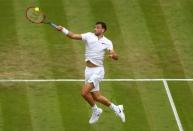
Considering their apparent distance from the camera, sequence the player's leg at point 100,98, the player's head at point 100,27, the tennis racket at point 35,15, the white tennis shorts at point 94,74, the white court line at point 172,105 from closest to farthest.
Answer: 1. the player's head at point 100,27
2. the white tennis shorts at point 94,74
3. the player's leg at point 100,98
4. the tennis racket at point 35,15
5. the white court line at point 172,105

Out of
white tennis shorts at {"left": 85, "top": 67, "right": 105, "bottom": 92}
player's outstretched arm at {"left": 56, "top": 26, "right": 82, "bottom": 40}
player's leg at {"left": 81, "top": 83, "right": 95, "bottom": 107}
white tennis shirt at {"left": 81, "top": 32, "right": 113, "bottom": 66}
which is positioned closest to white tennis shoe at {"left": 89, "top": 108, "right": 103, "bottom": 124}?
player's leg at {"left": 81, "top": 83, "right": 95, "bottom": 107}

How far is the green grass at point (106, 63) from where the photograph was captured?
2006 cm

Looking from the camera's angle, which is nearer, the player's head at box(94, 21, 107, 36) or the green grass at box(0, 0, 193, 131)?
the player's head at box(94, 21, 107, 36)

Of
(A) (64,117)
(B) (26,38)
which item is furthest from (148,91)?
(B) (26,38)

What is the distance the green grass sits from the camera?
2006 cm

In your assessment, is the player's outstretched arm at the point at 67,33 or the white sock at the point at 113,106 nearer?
the player's outstretched arm at the point at 67,33

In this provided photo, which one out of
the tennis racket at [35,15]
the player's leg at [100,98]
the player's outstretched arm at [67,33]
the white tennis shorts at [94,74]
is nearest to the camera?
the player's outstretched arm at [67,33]

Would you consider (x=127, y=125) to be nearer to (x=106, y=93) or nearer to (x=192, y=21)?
(x=106, y=93)

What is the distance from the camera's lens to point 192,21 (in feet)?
86.2

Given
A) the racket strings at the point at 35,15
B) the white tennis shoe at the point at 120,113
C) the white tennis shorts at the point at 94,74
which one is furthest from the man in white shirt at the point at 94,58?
the racket strings at the point at 35,15

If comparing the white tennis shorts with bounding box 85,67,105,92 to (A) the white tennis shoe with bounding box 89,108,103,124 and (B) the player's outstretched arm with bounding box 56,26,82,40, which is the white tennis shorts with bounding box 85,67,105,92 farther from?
(B) the player's outstretched arm with bounding box 56,26,82,40

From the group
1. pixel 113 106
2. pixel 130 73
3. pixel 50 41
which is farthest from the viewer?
pixel 50 41

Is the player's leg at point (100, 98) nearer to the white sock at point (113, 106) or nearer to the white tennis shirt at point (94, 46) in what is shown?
the white sock at point (113, 106)

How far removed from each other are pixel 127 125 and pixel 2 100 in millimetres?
3704
